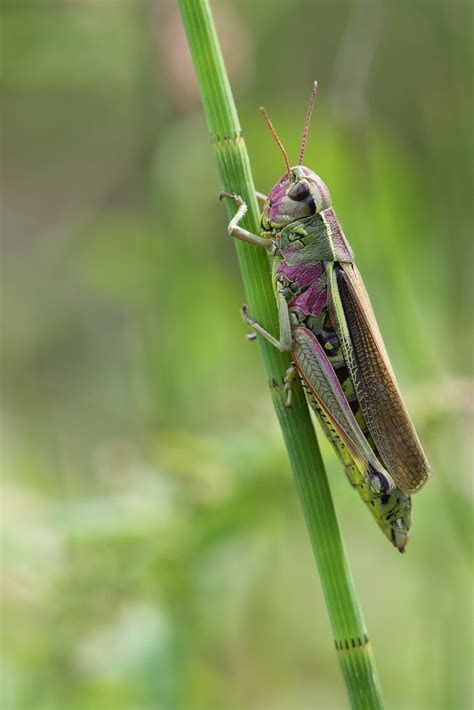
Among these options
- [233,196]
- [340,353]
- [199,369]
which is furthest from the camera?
[199,369]

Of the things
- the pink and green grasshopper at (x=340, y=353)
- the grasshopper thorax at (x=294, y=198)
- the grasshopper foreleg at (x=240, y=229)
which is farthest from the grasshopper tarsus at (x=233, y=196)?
the grasshopper thorax at (x=294, y=198)

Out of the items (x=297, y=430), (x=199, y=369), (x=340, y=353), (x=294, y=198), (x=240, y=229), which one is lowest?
(x=297, y=430)

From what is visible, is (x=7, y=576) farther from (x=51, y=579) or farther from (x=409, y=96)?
(x=409, y=96)

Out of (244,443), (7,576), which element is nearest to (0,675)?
(7,576)

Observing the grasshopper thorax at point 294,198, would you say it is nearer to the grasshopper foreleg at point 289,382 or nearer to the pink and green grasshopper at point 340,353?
the pink and green grasshopper at point 340,353

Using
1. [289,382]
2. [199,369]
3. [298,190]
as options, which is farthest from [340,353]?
[199,369]

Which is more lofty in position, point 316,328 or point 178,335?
point 178,335

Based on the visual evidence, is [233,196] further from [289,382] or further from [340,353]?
[340,353]
